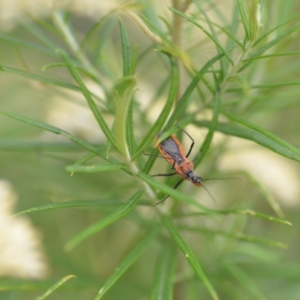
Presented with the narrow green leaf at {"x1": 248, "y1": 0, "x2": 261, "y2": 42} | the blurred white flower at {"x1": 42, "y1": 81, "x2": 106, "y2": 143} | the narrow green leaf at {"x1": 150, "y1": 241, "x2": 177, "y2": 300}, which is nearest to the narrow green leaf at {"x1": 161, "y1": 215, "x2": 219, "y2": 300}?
the narrow green leaf at {"x1": 150, "y1": 241, "x2": 177, "y2": 300}

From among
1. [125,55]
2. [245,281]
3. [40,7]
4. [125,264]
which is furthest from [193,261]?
[40,7]

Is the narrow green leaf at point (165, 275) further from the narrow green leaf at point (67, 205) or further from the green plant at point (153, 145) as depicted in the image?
the narrow green leaf at point (67, 205)

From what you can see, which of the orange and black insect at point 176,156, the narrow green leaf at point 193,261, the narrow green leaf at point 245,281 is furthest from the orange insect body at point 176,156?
the narrow green leaf at point 245,281

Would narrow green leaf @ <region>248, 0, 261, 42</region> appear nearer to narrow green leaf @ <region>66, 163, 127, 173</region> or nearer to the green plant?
the green plant

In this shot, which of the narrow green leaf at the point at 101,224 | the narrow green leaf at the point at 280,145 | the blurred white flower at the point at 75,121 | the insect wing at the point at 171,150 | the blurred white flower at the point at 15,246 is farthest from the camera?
the blurred white flower at the point at 75,121

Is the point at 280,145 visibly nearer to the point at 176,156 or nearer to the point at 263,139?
the point at 263,139

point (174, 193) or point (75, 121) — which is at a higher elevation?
point (174, 193)
